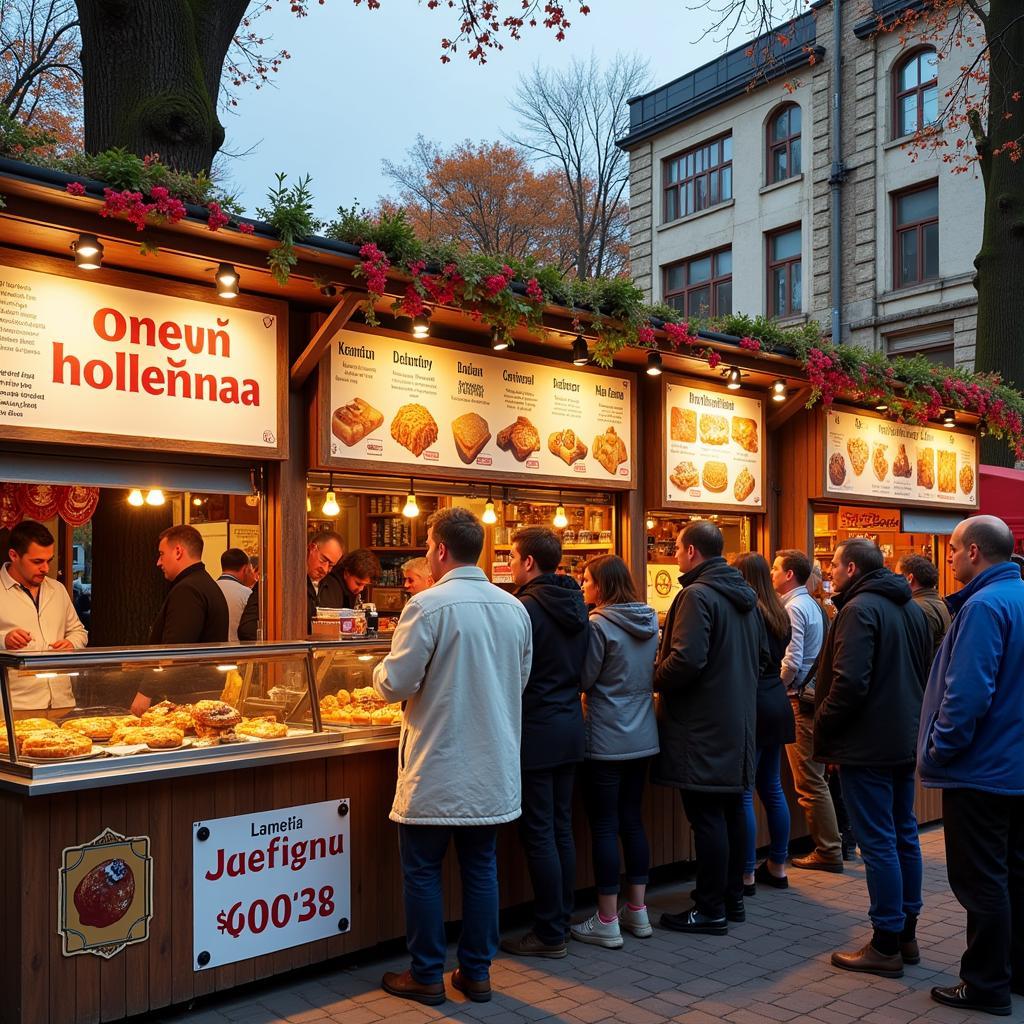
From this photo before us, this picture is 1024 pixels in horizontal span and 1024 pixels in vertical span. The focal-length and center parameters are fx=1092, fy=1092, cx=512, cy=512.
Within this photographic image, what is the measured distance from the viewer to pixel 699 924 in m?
5.68

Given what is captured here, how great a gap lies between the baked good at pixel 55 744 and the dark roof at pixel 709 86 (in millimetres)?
25102

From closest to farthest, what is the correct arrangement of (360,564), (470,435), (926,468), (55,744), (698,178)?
(55,744)
(470,435)
(360,564)
(926,468)
(698,178)

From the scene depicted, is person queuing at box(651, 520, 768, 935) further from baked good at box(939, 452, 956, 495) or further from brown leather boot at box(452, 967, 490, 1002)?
baked good at box(939, 452, 956, 495)

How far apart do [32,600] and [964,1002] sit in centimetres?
517

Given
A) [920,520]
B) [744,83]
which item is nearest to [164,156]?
[920,520]

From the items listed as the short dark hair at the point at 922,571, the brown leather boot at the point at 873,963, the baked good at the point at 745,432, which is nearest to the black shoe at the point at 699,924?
the brown leather boot at the point at 873,963

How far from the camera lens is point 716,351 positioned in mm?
7957

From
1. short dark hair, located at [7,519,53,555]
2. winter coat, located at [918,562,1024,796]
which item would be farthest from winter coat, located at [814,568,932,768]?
short dark hair, located at [7,519,53,555]

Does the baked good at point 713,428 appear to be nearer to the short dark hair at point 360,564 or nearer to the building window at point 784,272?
the short dark hair at point 360,564

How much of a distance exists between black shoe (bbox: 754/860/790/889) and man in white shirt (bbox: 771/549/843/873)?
481 mm

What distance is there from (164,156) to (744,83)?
22427 millimetres

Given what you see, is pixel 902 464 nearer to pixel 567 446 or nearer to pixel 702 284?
pixel 567 446

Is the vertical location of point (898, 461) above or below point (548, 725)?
above

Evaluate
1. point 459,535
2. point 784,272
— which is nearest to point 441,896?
point 459,535
